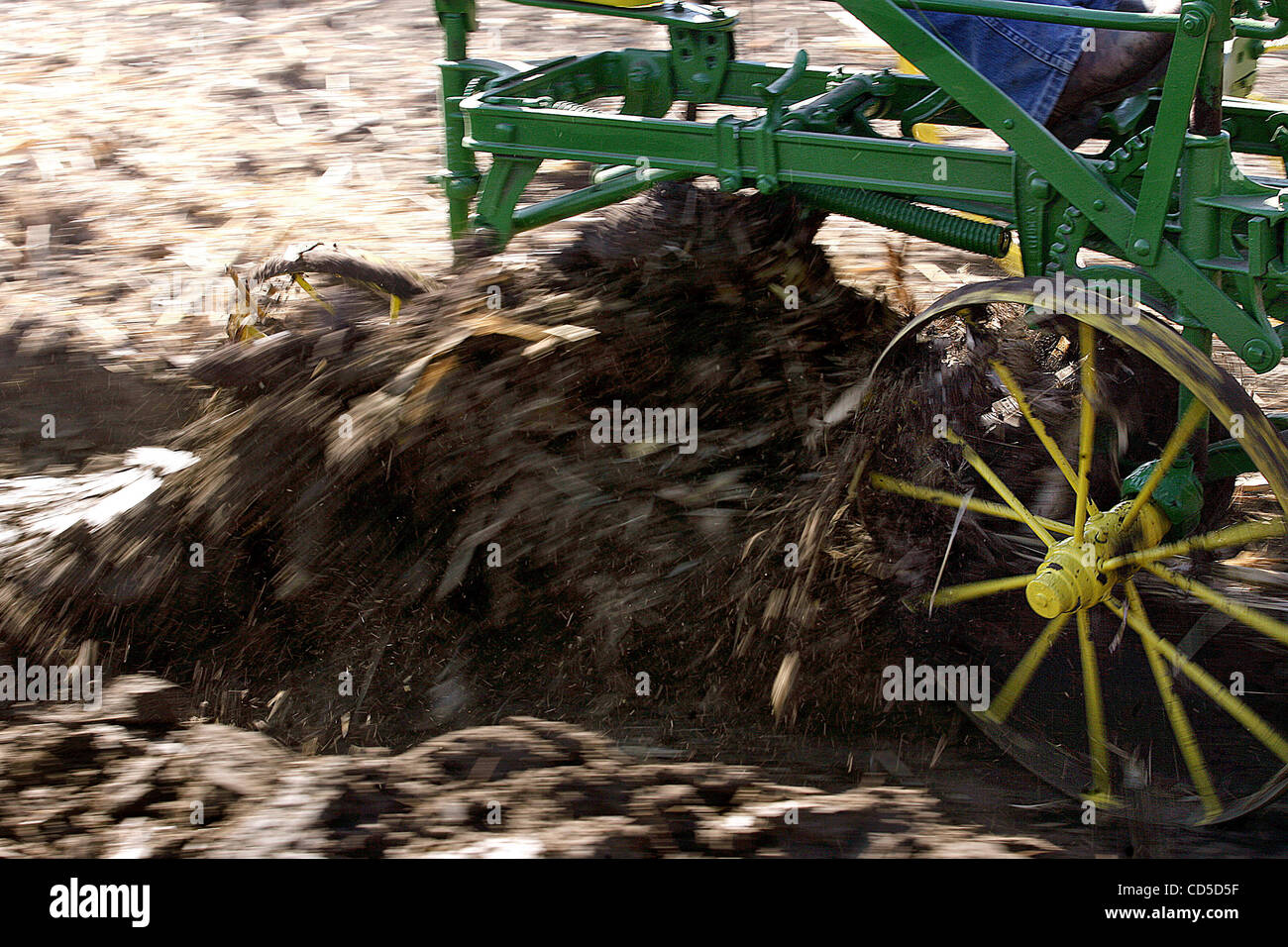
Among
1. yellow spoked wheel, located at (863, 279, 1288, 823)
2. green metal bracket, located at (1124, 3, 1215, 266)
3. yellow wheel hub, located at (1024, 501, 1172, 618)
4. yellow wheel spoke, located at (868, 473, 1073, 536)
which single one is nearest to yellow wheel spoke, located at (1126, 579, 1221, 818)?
yellow spoked wheel, located at (863, 279, 1288, 823)

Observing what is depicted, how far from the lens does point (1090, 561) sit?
297cm

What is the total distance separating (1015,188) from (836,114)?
718 millimetres

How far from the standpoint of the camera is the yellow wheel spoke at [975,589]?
10.6 feet

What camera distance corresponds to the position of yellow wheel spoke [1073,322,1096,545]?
9.85ft

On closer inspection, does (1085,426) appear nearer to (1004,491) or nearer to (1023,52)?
(1004,491)

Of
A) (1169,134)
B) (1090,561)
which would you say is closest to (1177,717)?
(1090,561)

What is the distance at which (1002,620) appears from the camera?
3.67 m

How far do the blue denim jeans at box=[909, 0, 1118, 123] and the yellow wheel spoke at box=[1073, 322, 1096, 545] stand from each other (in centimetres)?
65

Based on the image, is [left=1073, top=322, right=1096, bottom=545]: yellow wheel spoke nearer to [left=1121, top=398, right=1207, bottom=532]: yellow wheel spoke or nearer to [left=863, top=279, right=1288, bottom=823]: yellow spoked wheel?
[left=863, top=279, right=1288, bottom=823]: yellow spoked wheel

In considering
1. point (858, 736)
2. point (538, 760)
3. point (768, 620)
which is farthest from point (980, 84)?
point (538, 760)

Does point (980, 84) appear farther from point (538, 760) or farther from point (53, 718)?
point (53, 718)

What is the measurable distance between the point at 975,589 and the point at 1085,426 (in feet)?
1.85

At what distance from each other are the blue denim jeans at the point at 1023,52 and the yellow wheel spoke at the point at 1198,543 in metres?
1.21

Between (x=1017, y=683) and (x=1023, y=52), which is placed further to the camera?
(x=1017, y=683)
